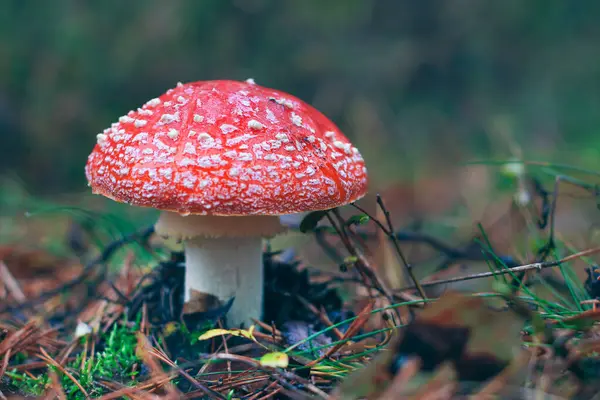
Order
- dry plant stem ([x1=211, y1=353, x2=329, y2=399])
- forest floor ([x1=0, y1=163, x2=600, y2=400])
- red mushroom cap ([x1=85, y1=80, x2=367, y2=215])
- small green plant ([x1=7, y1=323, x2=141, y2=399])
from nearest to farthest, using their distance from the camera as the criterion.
Answer: forest floor ([x1=0, y1=163, x2=600, y2=400]), dry plant stem ([x1=211, y1=353, x2=329, y2=399]), red mushroom cap ([x1=85, y1=80, x2=367, y2=215]), small green plant ([x1=7, y1=323, x2=141, y2=399])

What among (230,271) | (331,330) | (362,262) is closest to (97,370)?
(230,271)

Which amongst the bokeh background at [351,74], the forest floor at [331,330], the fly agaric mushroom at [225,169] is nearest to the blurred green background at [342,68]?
the bokeh background at [351,74]

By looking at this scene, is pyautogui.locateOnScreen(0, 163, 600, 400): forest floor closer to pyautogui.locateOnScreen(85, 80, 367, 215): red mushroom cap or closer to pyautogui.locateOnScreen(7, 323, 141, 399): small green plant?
pyautogui.locateOnScreen(7, 323, 141, 399): small green plant

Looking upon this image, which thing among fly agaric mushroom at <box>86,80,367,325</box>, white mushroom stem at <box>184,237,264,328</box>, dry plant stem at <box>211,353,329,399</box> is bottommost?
dry plant stem at <box>211,353,329,399</box>

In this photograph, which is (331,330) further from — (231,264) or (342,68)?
(342,68)

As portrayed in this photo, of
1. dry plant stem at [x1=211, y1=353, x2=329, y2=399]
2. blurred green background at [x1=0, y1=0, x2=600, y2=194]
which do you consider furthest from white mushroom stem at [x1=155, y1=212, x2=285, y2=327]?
blurred green background at [x1=0, y1=0, x2=600, y2=194]

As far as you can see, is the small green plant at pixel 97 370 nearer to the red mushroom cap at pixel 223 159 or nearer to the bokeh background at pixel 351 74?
the red mushroom cap at pixel 223 159

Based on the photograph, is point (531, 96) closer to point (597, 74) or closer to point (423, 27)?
point (597, 74)
